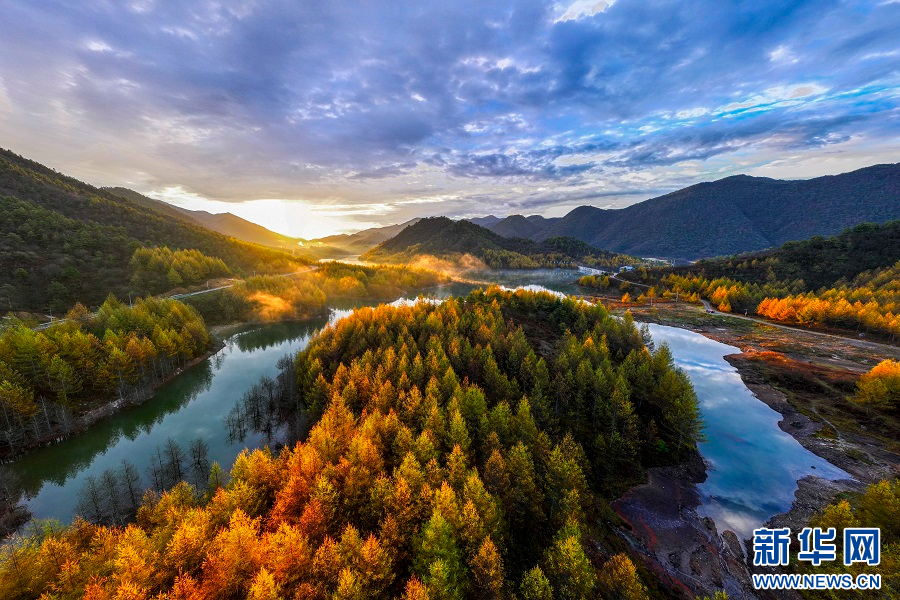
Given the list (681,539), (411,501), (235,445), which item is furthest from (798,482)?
(235,445)

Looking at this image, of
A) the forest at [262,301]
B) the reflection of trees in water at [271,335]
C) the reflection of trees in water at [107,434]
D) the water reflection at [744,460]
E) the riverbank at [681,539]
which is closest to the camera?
the riverbank at [681,539]

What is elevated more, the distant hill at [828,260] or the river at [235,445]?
the distant hill at [828,260]

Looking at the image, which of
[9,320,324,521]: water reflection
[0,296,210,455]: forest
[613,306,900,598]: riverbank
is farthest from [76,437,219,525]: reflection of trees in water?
[613,306,900,598]: riverbank

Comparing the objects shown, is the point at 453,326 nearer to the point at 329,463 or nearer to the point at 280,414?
the point at 280,414

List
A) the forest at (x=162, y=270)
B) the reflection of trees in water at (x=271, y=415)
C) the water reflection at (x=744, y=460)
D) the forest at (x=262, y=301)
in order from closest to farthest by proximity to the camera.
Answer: the water reflection at (x=744, y=460), the reflection of trees in water at (x=271, y=415), the forest at (x=162, y=270), the forest at (x=262, y=301)

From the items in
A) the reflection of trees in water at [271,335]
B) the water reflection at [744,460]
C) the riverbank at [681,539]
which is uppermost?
the reflection of trees in water at [271,335]

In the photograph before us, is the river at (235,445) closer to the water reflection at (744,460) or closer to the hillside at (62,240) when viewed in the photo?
the water reflection at (744,460)

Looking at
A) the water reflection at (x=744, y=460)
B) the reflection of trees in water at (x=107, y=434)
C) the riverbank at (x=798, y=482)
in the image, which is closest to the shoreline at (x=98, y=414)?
the reflection of trees in water at (x=107, y=434)

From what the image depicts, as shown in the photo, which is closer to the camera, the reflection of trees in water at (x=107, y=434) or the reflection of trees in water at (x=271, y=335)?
the reflection of trees in water at (x=107, y=434)
